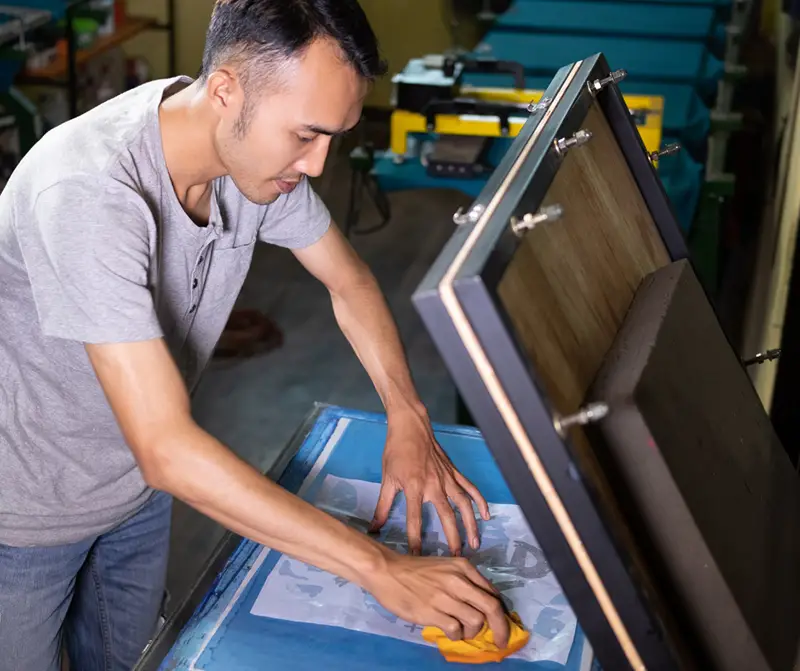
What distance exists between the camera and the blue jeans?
1.46m

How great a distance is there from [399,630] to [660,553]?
1.41 feet

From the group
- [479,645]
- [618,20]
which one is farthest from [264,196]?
[618,20]

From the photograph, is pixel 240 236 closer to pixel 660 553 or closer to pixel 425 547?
pixel 425 547

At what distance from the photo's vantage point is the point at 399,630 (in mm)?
1239

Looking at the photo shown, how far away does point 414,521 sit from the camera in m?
1.35

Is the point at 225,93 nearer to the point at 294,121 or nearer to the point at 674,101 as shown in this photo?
the point at 294,121

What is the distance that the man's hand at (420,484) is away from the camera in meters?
1.34

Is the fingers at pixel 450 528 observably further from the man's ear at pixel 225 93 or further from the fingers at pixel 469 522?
the man's ear at pixel 225 93

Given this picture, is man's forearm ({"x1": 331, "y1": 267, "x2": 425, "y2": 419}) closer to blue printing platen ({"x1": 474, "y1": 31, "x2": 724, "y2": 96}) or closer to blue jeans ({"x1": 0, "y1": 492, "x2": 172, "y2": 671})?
blue jeans ({"x1": 0, "y1": 492, "x2": 172, "y2": 671})

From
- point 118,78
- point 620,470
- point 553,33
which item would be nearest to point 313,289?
point 553,33

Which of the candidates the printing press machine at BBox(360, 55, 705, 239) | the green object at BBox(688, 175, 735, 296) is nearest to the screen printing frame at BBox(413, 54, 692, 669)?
the printing press machine at BBox(360, 55, 705, 239)

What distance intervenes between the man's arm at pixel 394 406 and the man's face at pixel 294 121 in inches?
14.5

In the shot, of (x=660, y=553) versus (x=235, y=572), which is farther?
(x=235, y=572)

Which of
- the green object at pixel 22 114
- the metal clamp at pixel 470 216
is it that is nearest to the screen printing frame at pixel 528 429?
the metal clamp at pixel 470 216
